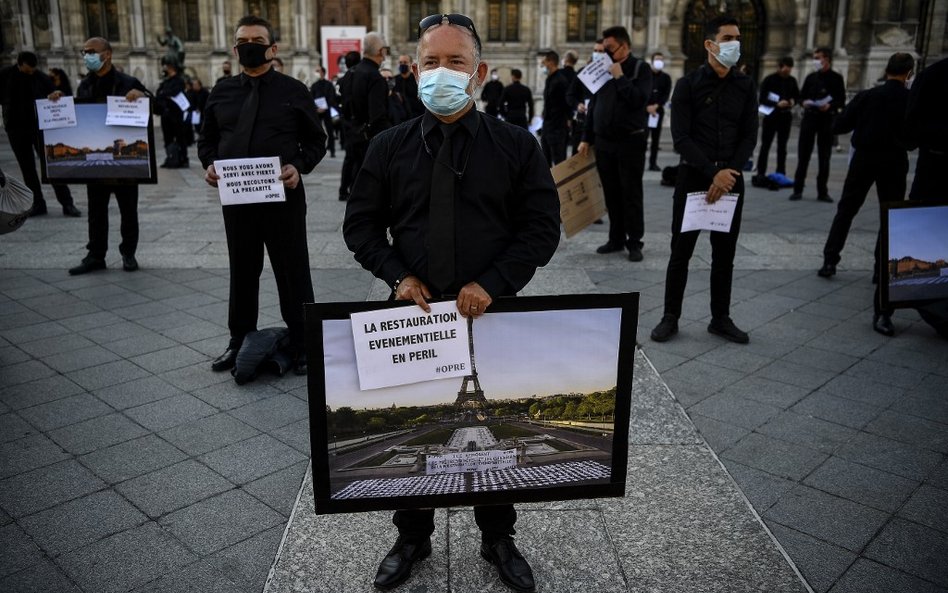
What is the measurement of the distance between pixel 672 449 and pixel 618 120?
14.5 ft

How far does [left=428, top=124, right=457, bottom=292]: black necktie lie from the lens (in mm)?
2506

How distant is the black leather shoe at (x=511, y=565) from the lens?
2.75 meters

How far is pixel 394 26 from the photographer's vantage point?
29.5m

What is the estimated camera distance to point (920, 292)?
5332mm

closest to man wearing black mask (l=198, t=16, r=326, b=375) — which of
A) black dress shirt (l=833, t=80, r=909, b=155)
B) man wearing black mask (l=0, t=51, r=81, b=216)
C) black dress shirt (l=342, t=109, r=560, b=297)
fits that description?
black dress shirt (l=342, t=109, r=560, b=297)

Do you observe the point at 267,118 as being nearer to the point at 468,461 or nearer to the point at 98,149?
the point at 468,461

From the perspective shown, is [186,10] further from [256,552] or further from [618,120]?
[256,552]

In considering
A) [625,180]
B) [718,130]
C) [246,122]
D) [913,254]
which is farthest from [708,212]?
[246,122]

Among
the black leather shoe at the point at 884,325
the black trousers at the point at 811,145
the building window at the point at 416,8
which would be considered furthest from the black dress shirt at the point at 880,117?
the building window at the point at 416,8

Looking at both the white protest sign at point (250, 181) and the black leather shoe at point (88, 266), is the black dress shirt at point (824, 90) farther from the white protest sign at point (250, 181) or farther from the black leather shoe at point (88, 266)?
the black leather shoe at point (88, 266)

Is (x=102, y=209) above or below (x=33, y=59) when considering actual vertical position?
below

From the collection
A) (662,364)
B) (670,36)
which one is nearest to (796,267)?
(662,364)

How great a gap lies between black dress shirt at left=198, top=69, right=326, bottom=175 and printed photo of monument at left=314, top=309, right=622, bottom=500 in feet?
8.83

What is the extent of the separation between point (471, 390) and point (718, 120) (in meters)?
3.67
